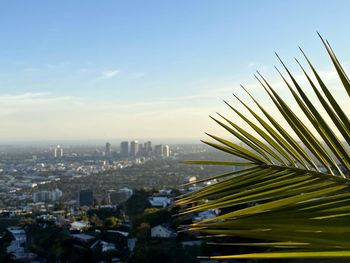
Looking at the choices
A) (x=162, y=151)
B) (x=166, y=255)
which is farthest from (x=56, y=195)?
(x=162, y=151)

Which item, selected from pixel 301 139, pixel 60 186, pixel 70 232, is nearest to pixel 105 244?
pixel 70 232

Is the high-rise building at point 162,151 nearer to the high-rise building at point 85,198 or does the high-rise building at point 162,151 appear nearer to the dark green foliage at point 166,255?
the high-rise building at point 85,198

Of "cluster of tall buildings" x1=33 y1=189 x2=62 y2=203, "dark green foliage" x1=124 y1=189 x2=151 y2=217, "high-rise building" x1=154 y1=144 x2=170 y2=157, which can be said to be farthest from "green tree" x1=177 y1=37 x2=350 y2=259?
"high-rise building" x1=154 y1=144 x2=170 y2=157

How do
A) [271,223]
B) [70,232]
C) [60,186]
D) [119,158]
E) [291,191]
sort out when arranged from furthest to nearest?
1. [119,158]
2. [60,186]
3. [70,232]
4. [291,191]
5. [271,223]

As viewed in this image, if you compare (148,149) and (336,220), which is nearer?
(336,220)

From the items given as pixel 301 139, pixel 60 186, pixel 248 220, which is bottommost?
pixel 60 186

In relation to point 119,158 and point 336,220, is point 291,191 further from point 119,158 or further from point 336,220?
point 119,158
